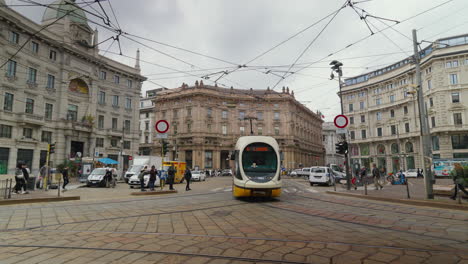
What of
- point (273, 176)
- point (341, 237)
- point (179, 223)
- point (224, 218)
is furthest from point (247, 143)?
point (341, 237)

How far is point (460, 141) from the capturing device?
39.2 meters

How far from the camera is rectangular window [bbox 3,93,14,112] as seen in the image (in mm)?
25469

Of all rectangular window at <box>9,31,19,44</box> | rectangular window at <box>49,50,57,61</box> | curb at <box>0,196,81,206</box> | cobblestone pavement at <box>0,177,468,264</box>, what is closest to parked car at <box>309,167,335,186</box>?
cobblestone pavement at <box>0,177,468,264</box>

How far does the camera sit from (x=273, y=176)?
11094 mm

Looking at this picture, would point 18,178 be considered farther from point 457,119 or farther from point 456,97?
point 456,97

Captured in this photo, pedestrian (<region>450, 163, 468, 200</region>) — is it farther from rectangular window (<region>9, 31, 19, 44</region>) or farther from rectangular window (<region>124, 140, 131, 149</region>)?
rectangular window (<region>124, 140, 131, 149</region>)

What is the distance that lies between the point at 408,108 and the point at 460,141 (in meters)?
10.6

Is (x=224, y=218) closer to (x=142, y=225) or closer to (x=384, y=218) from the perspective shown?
(x=142, y=225)

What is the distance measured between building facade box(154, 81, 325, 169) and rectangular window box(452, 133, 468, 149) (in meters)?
27.5

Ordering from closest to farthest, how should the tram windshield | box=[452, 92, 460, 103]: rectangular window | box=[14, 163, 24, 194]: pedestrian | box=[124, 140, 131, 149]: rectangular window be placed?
the tram windshield → box=[14, 163, 24, 194]: pedestrian → box=[124, 140, 131, 149]: rectangular window → box=[452, 92, 460, 103]: rectangular window

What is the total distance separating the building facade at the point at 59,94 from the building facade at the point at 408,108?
3728 centimetres

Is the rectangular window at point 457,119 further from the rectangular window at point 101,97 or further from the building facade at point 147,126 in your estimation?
the building facade at point 147,126

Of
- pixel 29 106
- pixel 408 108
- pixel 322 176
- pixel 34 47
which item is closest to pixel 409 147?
pixel 408 108

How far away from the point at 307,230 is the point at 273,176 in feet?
17.8
